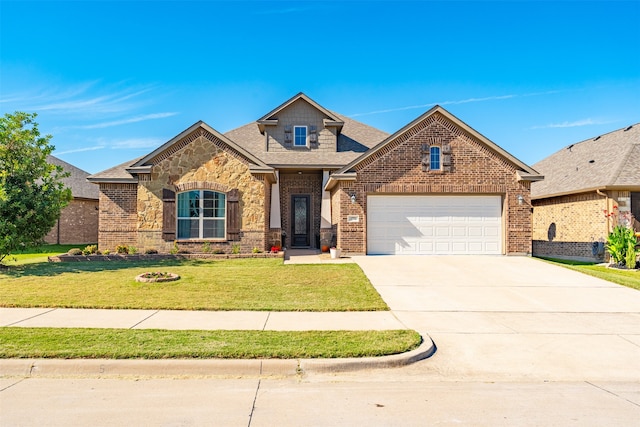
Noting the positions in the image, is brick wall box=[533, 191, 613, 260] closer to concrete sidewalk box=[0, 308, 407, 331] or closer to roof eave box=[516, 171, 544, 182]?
roof eave box=[516, 171, 544, 182]

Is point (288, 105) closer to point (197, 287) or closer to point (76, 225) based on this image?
point (197, 287)

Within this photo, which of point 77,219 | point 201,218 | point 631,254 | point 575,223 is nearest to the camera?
point 631,254

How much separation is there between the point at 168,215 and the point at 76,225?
11.0m

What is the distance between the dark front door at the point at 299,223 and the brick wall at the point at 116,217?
7.15 m

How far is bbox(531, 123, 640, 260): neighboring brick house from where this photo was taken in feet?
53.3

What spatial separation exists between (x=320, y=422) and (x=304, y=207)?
16.2 m

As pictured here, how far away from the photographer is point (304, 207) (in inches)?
779

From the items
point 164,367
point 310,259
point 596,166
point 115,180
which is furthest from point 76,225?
point 596,166

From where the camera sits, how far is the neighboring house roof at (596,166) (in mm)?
16312

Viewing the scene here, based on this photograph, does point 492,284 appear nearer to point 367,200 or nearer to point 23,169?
point 367,200

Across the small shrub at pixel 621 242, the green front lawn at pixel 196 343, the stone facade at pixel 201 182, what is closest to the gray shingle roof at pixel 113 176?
the stone facade at pixel 201 182

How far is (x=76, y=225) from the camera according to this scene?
75.6 feet

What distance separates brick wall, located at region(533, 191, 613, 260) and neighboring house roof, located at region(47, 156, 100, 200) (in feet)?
83.6

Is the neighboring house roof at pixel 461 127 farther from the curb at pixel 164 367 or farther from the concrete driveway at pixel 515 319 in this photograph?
the curb at pixel 164 367
